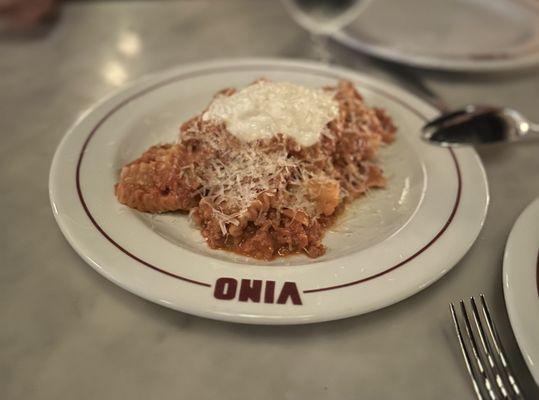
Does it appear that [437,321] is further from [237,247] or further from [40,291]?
[40,291]

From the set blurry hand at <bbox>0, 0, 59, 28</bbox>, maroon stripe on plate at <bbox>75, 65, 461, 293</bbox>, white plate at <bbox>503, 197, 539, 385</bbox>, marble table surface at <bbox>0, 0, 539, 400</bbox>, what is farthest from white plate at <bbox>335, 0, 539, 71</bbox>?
blurry hand at <bbox>0, 0, 59, 28</bbox>

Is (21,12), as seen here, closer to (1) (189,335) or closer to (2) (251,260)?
(2) (251,260)

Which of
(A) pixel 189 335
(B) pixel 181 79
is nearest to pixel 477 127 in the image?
(B) pixel 181 79

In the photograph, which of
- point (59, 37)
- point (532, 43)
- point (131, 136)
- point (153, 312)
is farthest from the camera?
point (59, 37)

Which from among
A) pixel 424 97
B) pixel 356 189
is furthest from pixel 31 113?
pixel 424 97

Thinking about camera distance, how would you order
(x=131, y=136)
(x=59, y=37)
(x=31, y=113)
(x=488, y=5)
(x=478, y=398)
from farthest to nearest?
(x=488, y=5)
(x=59, y=37)
(x=31, y=113)
(x=131, y=136)
(x=478, y=398)
